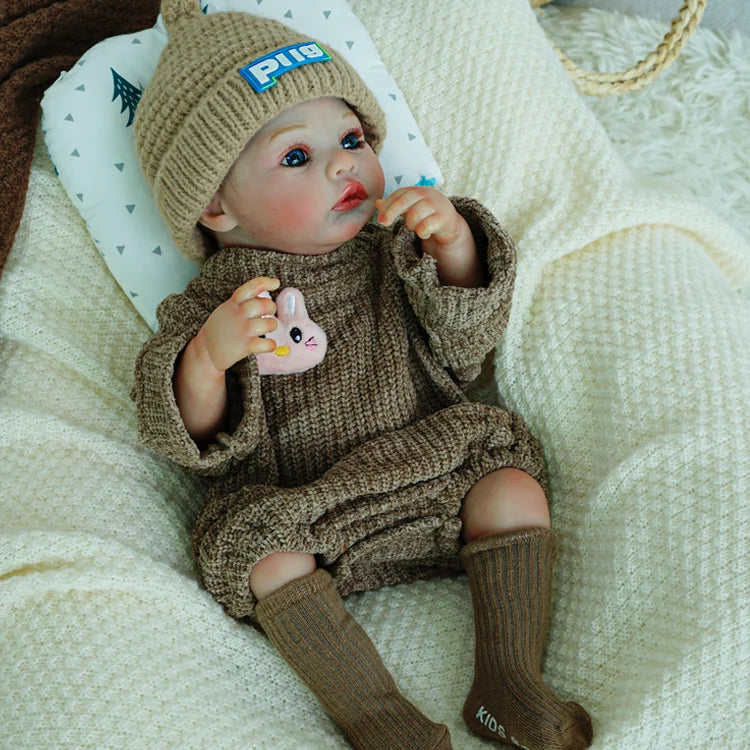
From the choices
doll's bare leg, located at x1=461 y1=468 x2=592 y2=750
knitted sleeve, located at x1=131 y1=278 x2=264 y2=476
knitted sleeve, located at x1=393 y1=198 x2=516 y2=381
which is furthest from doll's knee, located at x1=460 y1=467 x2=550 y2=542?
knitted sleeve, located at x1=131 y1=278 x2=264 y2=476

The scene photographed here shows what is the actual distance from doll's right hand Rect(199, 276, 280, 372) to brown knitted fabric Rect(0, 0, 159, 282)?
1.34 ft

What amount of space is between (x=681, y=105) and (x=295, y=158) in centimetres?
106

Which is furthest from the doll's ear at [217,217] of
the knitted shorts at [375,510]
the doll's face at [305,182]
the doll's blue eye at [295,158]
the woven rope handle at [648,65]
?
the woven rope handle at [648,65]

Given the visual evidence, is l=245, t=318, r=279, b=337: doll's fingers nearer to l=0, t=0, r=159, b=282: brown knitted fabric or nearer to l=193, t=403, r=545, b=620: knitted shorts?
l=193, t=403, r=545, b=620: knitted shorts

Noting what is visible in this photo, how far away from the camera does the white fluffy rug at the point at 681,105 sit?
1705 mm

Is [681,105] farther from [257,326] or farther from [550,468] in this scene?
[257,326]

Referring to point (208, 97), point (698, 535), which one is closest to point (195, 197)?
point (208, 97)

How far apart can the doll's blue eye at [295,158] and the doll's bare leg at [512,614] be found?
1.46 feet

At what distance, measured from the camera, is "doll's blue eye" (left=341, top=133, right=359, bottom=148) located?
1.11 meters

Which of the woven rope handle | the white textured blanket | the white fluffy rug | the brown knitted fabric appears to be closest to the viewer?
the white textured blanket

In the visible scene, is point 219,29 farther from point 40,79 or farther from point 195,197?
point 40,79

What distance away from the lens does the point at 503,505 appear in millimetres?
1027

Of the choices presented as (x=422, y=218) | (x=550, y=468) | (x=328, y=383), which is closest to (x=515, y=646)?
(x=550, y=468)

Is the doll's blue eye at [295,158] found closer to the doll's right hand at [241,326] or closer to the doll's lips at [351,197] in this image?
the doll's lips at [351,197]
